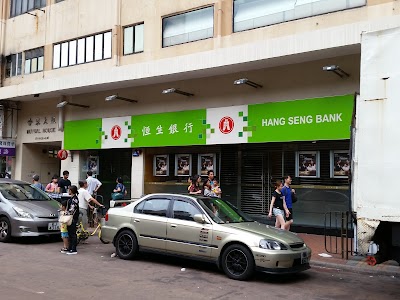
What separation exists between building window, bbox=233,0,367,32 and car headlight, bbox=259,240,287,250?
24.9 ft

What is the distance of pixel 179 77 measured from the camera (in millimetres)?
14820

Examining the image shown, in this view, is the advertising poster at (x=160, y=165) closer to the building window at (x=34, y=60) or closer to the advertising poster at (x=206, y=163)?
the advertising poster at (x=206, y=163)

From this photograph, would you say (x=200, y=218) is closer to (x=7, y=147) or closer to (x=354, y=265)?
(x=354, y=265)

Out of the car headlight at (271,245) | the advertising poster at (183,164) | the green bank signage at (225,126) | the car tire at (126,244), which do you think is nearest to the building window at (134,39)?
the green bank signage at (225,126)

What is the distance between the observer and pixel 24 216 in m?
10.6

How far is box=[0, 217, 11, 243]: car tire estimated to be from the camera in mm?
10656

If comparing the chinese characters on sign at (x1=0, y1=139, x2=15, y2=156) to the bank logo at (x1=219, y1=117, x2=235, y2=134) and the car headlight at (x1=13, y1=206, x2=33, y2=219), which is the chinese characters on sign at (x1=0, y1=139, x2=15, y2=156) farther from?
the bank logo at (x1=219, y1=117, x2=235, y2=134)

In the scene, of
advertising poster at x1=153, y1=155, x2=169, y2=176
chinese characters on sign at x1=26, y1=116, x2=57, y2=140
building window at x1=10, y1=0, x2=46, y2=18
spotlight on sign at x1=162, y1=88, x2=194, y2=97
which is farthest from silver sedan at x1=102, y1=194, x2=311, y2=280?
building window at x1=10, y1=0, x2=46, y2=18

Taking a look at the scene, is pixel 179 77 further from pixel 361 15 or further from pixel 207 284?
pixel 207 284

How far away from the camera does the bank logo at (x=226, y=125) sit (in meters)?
14.1

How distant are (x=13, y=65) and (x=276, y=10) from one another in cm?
1384

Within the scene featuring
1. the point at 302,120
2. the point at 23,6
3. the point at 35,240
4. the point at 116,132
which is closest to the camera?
the point at 35,240

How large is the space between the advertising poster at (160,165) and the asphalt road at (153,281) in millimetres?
7361

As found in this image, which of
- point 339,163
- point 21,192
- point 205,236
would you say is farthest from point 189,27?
point 205,236
